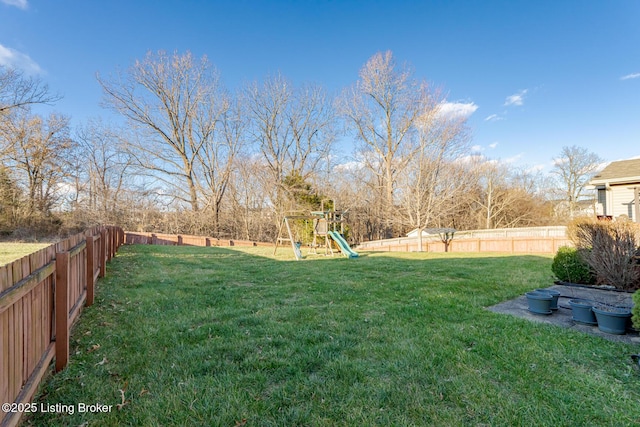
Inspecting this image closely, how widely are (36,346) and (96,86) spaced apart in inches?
910

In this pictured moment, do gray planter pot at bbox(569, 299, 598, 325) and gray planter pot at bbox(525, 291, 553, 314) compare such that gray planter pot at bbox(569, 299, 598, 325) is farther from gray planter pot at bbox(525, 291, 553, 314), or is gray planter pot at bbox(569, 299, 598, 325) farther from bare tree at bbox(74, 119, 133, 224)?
bare tree at bbox(74, 119, 133, 224)

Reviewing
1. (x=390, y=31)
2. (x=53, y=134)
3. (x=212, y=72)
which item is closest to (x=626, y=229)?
(x=390, y=31)

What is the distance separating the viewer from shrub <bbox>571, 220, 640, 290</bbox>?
503 centimetres

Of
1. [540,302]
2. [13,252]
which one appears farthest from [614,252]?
[13,252]

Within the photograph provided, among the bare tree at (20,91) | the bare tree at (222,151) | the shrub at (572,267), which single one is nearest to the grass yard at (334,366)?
the shrub at (572,267)

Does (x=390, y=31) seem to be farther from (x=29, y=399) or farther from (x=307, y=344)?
(x=29, y=399)

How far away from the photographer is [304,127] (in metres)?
22.6

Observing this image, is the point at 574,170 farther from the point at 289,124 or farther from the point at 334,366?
the point at 334,366

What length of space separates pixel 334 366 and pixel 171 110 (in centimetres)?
2284

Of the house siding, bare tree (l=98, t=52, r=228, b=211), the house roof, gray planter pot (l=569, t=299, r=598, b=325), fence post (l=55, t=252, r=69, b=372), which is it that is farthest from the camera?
bare tree (l=98, t=52, r=228, b=211)

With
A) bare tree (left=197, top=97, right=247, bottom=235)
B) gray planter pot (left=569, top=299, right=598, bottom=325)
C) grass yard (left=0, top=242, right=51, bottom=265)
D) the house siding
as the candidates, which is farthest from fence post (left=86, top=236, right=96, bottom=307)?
bare tree (left=197, top=97, right=247, bottom=235)

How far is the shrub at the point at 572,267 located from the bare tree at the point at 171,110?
64.9ft

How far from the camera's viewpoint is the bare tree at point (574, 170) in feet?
81.9

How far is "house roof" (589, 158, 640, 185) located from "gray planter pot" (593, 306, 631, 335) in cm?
1186
